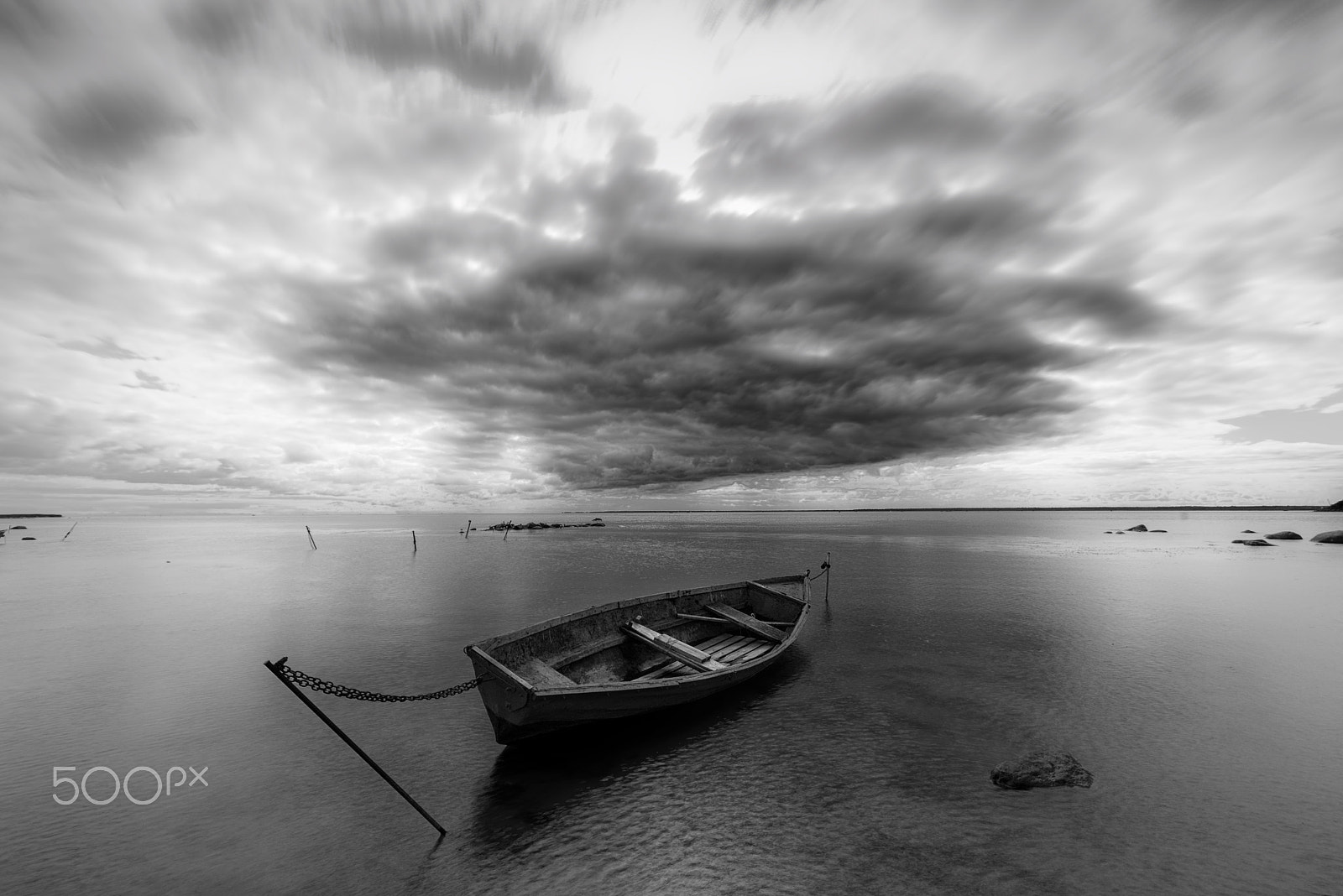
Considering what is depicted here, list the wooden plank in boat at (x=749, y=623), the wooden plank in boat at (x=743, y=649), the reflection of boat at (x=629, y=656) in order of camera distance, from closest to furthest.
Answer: the reflection of boat at (x=629, y=656)
the wooden plank in boat at (x=743, y=649)
the wooden plank in boat at (x=749, y=623)

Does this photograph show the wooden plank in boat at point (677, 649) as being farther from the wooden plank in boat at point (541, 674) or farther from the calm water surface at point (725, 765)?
the wooden plank in boat at point (541, 674)

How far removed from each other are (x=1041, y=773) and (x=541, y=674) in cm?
1235

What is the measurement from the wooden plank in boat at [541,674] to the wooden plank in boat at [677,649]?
3.69 meters

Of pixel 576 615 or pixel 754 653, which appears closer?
pixel 576 615

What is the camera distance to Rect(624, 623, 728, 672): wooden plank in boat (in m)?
16.8

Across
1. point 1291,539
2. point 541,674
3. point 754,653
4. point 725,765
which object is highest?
point 1291,539

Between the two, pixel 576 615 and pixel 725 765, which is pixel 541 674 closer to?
pixel 576 615

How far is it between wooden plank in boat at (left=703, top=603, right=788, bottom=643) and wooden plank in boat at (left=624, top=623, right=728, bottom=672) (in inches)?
165

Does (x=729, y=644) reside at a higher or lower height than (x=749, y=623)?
lower

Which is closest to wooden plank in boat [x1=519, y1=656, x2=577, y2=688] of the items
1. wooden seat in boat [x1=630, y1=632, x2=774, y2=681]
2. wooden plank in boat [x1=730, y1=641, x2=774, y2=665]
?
wooden seat in boat [x1=630, y1=632, x2=774, y2=681]

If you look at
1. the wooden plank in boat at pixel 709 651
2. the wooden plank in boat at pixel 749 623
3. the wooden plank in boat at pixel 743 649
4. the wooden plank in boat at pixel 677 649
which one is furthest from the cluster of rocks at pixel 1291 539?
the wooden plank in boat at pixel 677 649

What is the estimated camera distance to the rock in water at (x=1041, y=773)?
11867 millimetres

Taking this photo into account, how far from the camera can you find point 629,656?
18.3 m

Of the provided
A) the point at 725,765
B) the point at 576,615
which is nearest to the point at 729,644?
the point at 576,615
